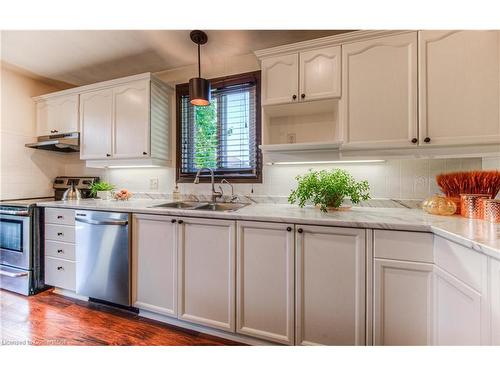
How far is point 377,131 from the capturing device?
147 centimetres

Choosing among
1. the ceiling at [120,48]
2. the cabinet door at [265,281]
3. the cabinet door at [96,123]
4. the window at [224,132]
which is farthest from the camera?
the cabinet door at [96,123]

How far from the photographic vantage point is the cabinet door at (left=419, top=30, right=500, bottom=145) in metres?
1.25

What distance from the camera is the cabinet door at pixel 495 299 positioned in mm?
730

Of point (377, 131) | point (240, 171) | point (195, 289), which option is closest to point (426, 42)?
point (377, 131)

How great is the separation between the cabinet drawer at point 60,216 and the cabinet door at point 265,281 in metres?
1.66

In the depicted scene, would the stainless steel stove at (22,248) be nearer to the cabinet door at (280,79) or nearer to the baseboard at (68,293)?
the baseboard at (68,293)

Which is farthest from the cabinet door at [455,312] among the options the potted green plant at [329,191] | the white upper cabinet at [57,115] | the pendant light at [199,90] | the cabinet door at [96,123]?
the white upper cabinet at [57,115]

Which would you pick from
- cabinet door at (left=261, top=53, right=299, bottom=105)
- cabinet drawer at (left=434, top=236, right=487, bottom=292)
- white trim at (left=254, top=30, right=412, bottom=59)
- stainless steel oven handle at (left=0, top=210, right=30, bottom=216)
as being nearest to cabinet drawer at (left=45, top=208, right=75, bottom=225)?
stainless steel oven handle at (left=0, top=210, right=30, bottom=216)

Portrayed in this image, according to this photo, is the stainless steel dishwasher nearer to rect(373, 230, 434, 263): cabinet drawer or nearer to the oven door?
the oven door

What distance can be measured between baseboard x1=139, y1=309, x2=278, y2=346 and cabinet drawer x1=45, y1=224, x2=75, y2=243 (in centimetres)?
96

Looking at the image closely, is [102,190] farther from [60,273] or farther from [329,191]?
[329,191]

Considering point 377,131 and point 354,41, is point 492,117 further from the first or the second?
point 354,41

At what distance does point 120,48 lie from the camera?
2.05m

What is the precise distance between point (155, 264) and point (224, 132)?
4.57 feet
